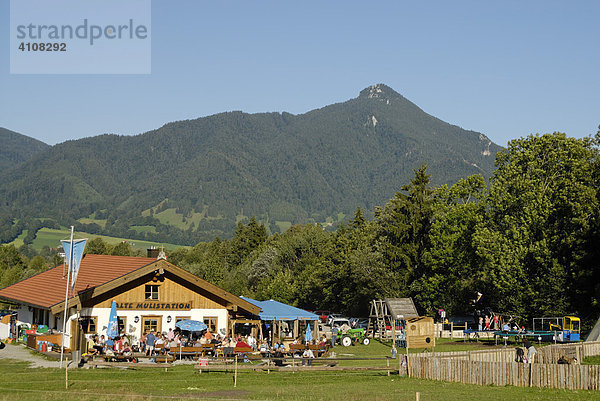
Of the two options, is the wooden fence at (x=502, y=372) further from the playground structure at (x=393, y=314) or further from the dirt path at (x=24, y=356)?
the playground structure at (x=393, y=314)

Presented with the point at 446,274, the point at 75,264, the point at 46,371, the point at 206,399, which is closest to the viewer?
the point at 206,399

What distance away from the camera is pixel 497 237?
173 ft

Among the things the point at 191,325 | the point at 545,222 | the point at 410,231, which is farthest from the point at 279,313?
the point at 410,231

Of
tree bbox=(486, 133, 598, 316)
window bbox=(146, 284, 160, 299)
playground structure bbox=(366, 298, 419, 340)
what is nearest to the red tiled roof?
window bbox=(146, 284, 160, 299)

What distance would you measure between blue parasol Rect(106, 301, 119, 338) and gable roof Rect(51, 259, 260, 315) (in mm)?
1231

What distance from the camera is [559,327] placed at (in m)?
46.8

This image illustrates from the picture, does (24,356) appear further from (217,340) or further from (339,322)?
(339,322)

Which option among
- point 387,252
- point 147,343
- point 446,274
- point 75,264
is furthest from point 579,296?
point 75,264

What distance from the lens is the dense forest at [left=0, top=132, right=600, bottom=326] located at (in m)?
49.7

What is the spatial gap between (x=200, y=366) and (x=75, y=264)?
6847 mm

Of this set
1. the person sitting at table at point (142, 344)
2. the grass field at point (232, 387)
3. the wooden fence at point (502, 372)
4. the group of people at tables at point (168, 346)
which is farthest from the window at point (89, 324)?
the wooden fence at point (502, 372)

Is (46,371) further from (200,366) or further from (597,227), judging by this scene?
(597,227)

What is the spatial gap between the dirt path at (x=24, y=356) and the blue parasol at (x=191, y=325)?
7.15 meters

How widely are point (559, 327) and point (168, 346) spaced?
28.0m
